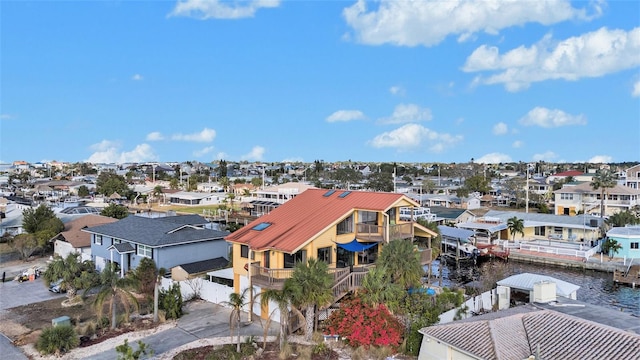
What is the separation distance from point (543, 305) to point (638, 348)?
588cm

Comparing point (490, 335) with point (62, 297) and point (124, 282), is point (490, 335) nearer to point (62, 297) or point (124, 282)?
point (124, 282)

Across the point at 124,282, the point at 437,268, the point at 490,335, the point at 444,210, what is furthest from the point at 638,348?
the point at 444,210

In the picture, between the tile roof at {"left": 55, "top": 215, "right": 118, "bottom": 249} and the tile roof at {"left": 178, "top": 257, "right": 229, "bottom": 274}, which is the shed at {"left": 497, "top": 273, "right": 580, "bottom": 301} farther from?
the tile roof at {"left": 55, "top": 215, "right": 118, "bottom": 249}

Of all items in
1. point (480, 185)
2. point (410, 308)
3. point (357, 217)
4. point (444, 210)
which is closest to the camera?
point (410, 308)

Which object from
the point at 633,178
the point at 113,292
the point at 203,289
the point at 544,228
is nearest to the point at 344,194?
the point at 203,289

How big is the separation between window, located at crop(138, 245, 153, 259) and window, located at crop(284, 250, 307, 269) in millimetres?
11676

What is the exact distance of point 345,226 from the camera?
79.6ft

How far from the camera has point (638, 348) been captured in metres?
12.2

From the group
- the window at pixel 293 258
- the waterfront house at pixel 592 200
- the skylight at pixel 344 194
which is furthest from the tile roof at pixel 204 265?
the waterfront house at pixel 592 200

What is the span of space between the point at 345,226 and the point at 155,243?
1269cm

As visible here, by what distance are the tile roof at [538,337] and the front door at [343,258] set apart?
29.1 ft

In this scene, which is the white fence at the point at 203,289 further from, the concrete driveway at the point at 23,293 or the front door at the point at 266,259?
the concrete driveway at the point at 23,293

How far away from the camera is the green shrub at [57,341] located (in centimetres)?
1848

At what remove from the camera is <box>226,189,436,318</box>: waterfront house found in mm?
21766
